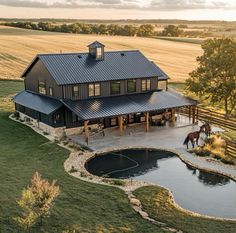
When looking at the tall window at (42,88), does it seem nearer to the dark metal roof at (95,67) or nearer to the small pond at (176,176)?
the dark metal roof at (95,67)

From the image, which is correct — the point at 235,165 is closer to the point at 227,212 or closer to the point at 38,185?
the point at 227,212

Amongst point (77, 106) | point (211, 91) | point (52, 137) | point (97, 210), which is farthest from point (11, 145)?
point (211, 91)

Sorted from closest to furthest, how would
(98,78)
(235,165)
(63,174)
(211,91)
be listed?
(63,174) < (235,165) < (98,78) < (211,91)

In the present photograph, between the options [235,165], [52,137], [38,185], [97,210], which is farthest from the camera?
[52,137]

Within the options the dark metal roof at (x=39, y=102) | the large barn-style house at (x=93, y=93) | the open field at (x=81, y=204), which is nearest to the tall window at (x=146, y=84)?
the large barn-style house at (x=93, y=93)

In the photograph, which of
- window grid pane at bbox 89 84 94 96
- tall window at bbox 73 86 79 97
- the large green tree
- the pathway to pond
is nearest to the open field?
the pathway to pond

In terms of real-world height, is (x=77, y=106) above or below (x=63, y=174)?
above

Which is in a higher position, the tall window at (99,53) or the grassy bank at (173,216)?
the tall window at (99,53)
